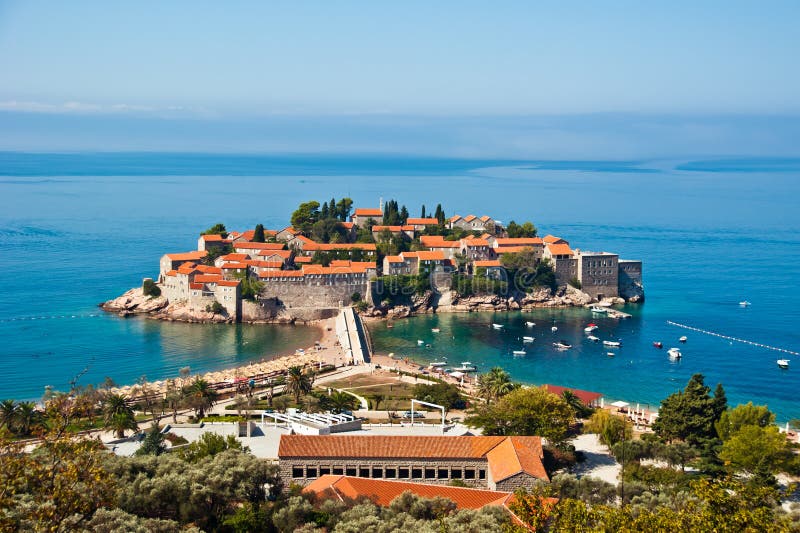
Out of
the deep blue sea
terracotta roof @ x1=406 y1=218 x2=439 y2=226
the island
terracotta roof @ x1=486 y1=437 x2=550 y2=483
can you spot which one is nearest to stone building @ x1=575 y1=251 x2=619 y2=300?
the island

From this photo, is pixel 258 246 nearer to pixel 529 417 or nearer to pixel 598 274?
pixel 598 274

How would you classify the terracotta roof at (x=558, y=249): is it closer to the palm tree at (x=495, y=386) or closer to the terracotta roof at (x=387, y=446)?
the palm tree at (x=495, y=386)

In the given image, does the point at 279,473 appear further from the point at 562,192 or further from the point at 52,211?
the point at 562,192

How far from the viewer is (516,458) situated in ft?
92.5

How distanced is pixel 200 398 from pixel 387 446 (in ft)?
39.9

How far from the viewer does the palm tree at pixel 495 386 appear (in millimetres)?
39094

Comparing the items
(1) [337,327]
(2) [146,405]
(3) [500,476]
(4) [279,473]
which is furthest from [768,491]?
(1) [337,327]

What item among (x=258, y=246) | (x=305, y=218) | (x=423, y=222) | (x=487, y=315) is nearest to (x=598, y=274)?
(x=487, y=315)

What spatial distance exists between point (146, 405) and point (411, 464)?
16.1m

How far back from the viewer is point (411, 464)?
2909 centimetres

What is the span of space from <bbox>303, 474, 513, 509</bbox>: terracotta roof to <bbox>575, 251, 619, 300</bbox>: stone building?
48383 millimetres

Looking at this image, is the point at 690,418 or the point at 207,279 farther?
the point at 207,279

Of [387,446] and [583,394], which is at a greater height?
[387,446]

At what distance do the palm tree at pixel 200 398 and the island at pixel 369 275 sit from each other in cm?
2423
